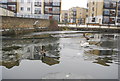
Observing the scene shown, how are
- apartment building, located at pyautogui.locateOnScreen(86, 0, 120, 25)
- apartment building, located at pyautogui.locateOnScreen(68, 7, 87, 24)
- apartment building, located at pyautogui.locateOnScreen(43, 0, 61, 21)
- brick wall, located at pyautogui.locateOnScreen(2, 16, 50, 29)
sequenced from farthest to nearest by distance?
apartment building, located at pyautogui.locateOnScreen(68, 7, 87, 24), apartment building, located at pyautogui.locateOnScreen(86, 0, 120, 25), apartment building, located at pyautogui.locateOnScreen(43, 0, 61, 21), brick wall, located at pyautogui.locateOnScreen(2, 16, 50, 29)

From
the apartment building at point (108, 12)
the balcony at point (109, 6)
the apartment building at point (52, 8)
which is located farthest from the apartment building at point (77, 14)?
the apartment building at point (52, 8)

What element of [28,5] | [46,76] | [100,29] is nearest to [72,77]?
[46,76]

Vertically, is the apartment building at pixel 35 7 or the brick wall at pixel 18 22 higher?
the apartment building at pixel 35 7

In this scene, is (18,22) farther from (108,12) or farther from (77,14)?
(77,14)

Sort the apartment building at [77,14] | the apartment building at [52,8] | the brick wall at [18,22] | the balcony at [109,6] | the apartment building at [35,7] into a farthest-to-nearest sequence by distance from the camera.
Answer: the apartment building at [77,14] < the balcony at [109,6] < the apartment building at [52,8] < the apartment building at [35,7] < the brick wall at [18,22]

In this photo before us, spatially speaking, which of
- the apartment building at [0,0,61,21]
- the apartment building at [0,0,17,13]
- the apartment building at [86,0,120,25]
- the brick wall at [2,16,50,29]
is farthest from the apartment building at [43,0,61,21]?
the brick wall at [2,16,50,29]

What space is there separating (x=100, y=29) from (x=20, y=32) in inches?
1053

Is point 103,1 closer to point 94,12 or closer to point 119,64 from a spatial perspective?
point 94,12

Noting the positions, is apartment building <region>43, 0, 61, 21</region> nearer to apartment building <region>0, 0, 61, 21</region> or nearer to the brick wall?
apartment building <region>0, 0, 61, 21</region>

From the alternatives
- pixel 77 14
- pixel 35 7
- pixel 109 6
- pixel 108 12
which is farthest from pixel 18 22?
pixel 77 14

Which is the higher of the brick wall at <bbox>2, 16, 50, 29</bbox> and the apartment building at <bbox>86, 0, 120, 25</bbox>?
the apartment building at <bbox>86, 0, 120, 25</bbox>

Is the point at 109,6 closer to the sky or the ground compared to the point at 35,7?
closer to the sky

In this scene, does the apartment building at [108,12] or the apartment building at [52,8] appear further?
the apartment building at [108,12]

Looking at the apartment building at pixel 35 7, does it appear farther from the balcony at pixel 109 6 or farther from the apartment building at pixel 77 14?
the apartment building at pixel 77 14
